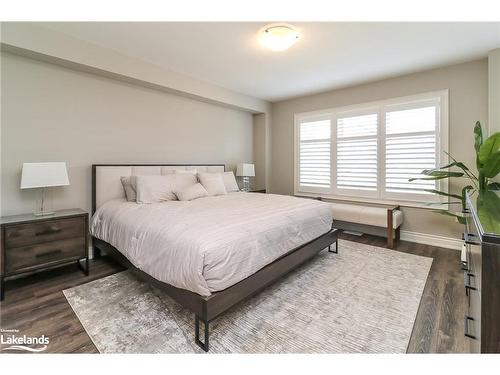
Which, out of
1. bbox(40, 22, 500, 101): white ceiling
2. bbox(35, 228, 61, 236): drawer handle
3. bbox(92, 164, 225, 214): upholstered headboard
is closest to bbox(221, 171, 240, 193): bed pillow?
bbox(92, 164, 225, 214): upholstered headboard

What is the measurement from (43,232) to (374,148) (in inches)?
187

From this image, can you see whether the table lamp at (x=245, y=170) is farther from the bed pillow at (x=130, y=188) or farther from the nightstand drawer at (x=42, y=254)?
the nightstand drawer at (x=42, y=254)

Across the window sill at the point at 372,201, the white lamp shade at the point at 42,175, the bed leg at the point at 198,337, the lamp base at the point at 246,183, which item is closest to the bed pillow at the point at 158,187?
the white lamp shade at the point at 42,175

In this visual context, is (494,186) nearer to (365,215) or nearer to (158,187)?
(365,215)

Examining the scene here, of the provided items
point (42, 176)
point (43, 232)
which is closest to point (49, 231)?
point (43, 232)

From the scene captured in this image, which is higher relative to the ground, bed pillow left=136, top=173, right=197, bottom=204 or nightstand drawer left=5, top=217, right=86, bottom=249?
bed pillow left=136, top=173, right=197, bottom=204

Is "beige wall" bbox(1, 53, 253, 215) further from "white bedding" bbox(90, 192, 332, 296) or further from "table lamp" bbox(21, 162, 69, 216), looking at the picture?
"white bedding" bbox(90, 192, 332, 296)

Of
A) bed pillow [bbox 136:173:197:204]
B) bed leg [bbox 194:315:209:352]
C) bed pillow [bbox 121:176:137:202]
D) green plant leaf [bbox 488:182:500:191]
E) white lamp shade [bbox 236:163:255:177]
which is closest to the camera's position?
bed leg [bbox 194:315:209:352]

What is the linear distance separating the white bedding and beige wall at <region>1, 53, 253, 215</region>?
2.44ft

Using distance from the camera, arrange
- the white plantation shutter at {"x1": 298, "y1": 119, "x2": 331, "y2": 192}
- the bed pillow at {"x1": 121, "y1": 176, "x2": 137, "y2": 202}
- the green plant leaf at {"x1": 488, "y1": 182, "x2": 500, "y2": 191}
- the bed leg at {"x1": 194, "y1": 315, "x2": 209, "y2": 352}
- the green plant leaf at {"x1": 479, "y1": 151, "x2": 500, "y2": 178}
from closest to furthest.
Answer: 1. the bed leg at {"x1": 194, "y1": 315, "x2": 209, "y2": 352}
2. the green plant leaf at {"x1": 479, "y1": 151, "x2": 500, "y2": 178}
3. the green plant leaf at {"x1": 488, "y1": 182, "x2": 500, "y2": 191}
4. the bed pillow at {"x1": 121, "y1": 176, "x2": 137, "y2": 202}
5. the white plantation shutter at {"x1": 298, "y1": 119, "x2": 331, "y2": 192}

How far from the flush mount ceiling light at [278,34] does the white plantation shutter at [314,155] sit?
2.41m

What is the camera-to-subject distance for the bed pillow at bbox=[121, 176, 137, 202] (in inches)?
125

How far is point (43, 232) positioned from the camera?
8.02 ft
